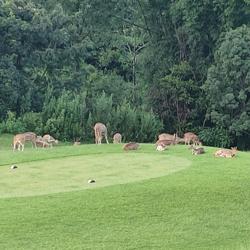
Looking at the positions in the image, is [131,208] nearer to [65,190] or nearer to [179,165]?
[65,190]

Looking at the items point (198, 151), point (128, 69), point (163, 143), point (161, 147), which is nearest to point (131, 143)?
point (161, 147)

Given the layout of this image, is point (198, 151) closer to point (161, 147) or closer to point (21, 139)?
point (161, 147)

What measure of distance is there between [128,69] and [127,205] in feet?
90.9

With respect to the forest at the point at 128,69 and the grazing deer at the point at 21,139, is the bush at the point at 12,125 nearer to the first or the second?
the forest at the point at 128,69

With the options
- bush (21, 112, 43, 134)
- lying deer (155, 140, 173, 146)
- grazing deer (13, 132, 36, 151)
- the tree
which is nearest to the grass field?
lying deer (155, 140, 173, 146)

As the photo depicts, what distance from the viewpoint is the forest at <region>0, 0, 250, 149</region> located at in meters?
29.3

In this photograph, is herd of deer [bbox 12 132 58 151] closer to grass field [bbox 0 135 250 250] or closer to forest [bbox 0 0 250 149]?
grass field [bbox 0 135 250 250]

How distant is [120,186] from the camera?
12.5 m

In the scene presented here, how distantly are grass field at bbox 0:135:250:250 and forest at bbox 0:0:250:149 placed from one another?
45.4ft

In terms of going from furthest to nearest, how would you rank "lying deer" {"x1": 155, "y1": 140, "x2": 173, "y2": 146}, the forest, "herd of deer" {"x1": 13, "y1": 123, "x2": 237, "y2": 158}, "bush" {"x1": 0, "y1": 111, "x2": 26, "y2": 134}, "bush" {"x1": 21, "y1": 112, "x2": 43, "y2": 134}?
the forest < "bush" {"x1": 21, "y1": 112, "x2": 43, "y2": 134} < "bush" {"x1": 0, "y1": 111, "x2": 26, "y2": 134} < "lying deer" {"x1": 155, "y1": 140, "x2": 173, "y2": 146} < "herd of deer" {"x1": 13, "y1": 123, "x2": 237, "y2": 158}

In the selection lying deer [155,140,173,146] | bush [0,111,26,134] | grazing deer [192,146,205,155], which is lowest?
bush [0,111,26,134]

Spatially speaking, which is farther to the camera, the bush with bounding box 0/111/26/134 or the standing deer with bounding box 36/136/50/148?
the bush with bounding box 0/111/26/134

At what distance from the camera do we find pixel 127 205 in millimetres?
11570

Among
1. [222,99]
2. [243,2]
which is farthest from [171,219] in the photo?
[243,2]
